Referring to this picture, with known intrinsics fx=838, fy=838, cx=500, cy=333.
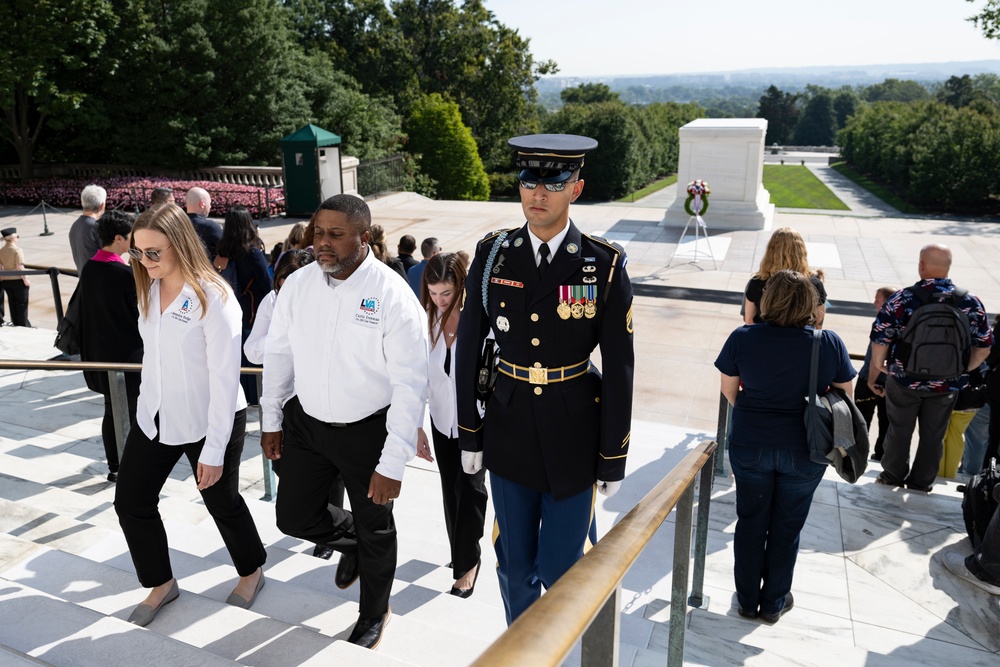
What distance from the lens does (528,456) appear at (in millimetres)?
3129

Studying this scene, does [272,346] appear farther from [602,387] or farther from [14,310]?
[14,310]

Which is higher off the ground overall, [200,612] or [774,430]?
[774,430]

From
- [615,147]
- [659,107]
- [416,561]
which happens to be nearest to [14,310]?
[416,561]

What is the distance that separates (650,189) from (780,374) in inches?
2143

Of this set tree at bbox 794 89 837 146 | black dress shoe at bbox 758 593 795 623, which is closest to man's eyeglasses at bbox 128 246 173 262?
black dress shoe at bbox 758 593 795 623

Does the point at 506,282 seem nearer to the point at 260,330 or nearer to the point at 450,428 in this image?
the point at 450,428

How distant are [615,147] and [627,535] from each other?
4792 cm

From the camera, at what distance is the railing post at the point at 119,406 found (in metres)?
4.52

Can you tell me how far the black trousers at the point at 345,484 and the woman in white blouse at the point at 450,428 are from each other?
0.53 meters

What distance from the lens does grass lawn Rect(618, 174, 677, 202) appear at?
50.6 m

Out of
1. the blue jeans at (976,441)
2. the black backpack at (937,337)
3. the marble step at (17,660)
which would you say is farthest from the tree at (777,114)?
the marble step at (17,660)

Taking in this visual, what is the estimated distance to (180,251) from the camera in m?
3.49

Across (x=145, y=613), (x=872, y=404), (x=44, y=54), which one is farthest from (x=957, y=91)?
(x=145, y=613)

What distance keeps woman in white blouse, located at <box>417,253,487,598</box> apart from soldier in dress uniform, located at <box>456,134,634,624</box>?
0.66 m
